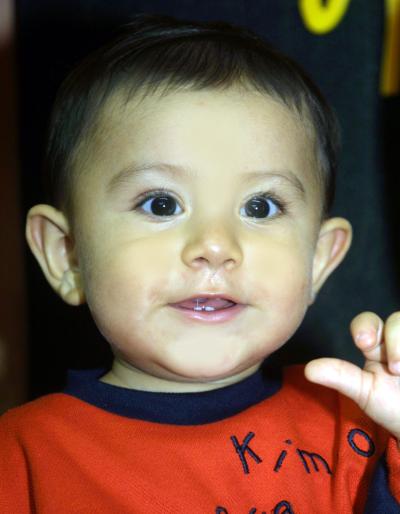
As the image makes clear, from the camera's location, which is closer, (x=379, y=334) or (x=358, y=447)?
(x=379, y=334)

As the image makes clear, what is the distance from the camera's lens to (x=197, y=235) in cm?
106

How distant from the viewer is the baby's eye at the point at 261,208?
3.69 feet

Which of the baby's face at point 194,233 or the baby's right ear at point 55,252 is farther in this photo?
the baby's right ear at point 55,252

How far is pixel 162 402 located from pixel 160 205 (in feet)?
0.91

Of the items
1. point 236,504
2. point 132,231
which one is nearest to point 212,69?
point 132,231

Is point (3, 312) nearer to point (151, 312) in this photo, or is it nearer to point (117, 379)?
point (117, 379)

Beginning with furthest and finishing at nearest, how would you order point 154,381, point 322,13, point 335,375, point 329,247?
point 322,13, point 329,247, point 154,381, point 335,375

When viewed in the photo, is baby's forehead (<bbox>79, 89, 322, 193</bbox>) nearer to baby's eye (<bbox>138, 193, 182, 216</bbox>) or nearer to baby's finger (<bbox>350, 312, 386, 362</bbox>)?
baby's eye (<bbox>138, 193, 182, 216</bbox>)

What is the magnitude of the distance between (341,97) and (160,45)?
1.74 ft

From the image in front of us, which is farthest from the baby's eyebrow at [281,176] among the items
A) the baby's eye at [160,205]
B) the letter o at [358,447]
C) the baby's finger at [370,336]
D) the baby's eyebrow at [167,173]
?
the letter o at [358,447]

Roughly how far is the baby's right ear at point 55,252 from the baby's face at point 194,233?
9cm

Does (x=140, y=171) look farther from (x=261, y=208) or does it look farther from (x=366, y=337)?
(x=366, y=337)

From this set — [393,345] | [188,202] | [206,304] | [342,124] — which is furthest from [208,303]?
[342,124]

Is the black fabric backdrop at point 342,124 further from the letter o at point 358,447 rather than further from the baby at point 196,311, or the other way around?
the letter o at point 358,447
